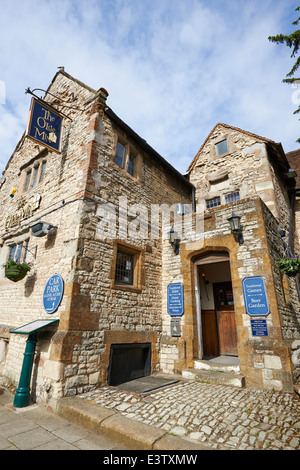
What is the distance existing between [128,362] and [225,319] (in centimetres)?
420

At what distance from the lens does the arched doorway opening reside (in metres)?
8.48

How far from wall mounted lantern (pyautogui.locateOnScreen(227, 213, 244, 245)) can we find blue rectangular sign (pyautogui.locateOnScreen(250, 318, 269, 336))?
2117mm

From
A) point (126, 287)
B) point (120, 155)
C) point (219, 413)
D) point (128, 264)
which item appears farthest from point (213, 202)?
point (219, 413)

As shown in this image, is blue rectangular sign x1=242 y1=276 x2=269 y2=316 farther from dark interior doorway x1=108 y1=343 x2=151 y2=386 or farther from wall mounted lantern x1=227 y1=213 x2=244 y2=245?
dark interior doorway x1=108 y1=343 x2=151 y2=386

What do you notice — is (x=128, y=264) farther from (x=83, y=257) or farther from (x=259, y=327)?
(x=259, y=327)

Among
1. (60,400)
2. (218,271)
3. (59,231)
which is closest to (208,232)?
(218,271)

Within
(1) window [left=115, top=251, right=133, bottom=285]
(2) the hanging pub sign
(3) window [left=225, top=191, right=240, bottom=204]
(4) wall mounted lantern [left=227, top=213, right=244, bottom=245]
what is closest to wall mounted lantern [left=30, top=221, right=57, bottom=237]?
(1) window [left=115, top=251, right=133, bottom=285]

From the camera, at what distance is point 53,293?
570 centimetres

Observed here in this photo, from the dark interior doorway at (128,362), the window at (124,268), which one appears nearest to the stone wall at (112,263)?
the dark interior doorway at (128,362)

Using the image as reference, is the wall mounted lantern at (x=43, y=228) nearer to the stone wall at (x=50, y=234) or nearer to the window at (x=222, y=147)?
the stone wall at (x=50, y=234)

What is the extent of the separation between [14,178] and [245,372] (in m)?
11.4

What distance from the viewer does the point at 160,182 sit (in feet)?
32.1

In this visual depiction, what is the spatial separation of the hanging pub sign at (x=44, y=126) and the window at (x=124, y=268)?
387cm

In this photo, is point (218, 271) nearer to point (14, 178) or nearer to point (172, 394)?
point (172, 394)
